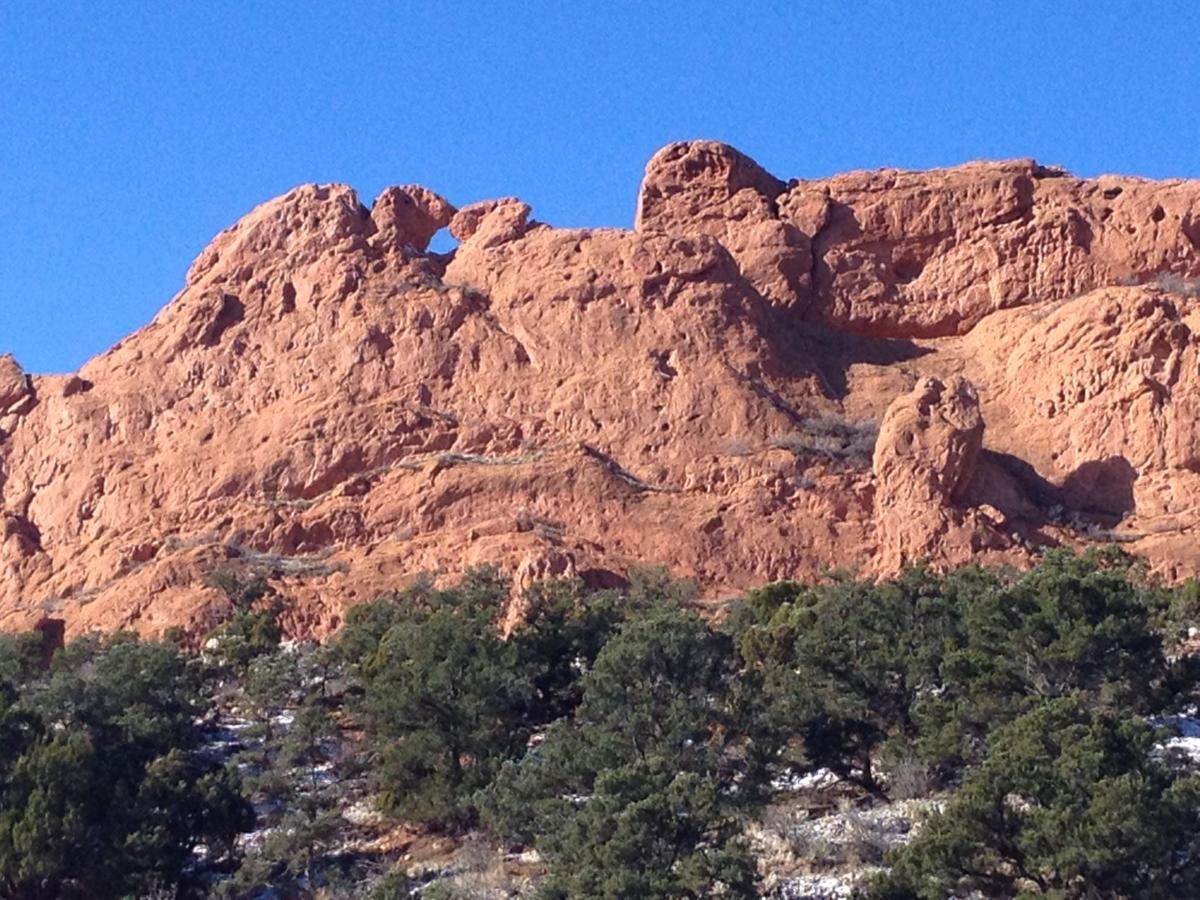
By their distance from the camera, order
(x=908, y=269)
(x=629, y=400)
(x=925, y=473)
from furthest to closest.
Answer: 1. (x=908, y=269)
2. (x=629, y=400)
3. (x=925, y=473)

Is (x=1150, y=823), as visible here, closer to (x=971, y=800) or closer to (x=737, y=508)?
(x=971, y=800)

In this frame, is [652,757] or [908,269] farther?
[908,269]

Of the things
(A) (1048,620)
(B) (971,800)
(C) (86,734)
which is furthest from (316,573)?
(B) (971,800)

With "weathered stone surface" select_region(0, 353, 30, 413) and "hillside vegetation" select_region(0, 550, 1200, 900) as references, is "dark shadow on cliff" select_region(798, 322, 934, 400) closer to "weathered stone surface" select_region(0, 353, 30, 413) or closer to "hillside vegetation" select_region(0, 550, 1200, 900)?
"hillside vegetation" select_region(0, 550, 1200, 900)

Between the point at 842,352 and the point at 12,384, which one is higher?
the point at 12,384

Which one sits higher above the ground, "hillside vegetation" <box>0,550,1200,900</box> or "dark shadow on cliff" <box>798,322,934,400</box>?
"dark shadow on cliff" <box>798,322,934,400</box>

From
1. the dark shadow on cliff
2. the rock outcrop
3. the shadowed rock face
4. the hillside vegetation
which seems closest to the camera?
the hillside vegetation

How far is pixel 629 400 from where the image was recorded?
A: 4753cm

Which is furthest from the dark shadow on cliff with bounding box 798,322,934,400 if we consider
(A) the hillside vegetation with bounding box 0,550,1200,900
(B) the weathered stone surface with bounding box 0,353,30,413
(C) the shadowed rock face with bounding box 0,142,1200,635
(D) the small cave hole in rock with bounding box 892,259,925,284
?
(B) the weathered stone surface with bounding box 0,353,30,413

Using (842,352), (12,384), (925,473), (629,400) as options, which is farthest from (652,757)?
(12,384)

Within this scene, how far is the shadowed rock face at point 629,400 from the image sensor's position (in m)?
44.1

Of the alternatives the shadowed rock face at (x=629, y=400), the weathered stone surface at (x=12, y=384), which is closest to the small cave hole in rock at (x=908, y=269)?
the shadowed rock face at (x=629, y=400)

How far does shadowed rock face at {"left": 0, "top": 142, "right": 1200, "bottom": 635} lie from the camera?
44125 millimetres

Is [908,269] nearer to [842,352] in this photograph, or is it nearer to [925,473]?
[842,352]
